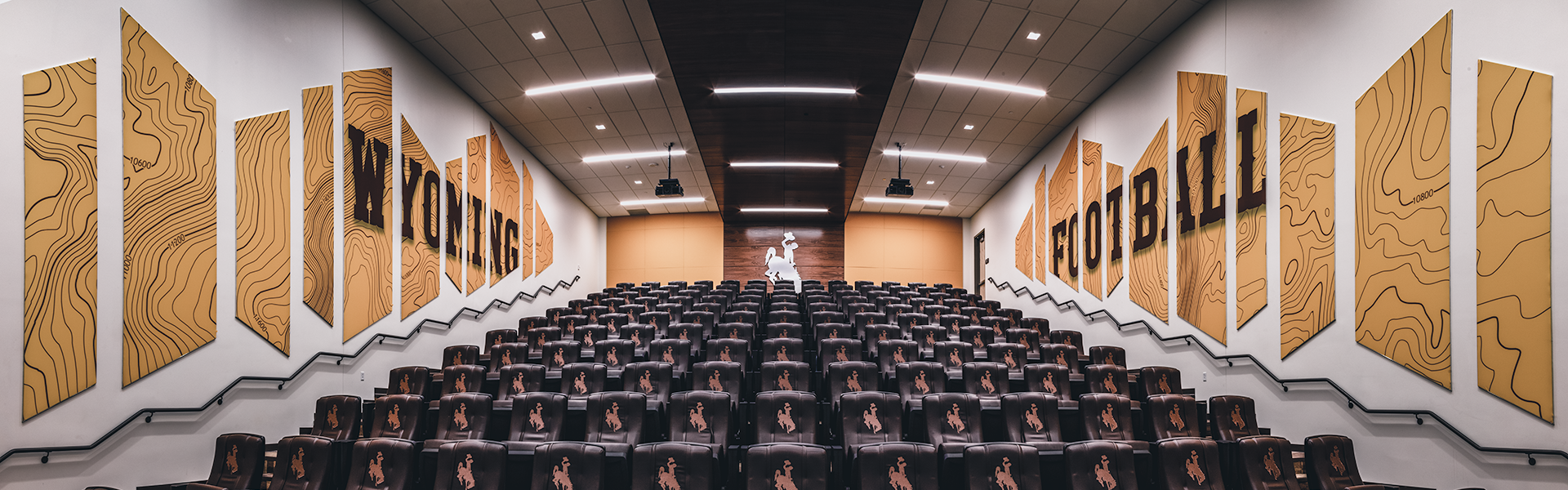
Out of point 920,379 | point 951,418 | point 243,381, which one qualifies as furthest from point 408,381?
point 951,418

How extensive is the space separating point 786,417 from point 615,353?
2.06m

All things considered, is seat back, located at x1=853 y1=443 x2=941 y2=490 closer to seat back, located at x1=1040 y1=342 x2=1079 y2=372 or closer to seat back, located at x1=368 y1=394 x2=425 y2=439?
seat back, located at x1=368 y1=394 x2=425 y2=439

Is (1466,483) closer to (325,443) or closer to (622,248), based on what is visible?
(325,443)

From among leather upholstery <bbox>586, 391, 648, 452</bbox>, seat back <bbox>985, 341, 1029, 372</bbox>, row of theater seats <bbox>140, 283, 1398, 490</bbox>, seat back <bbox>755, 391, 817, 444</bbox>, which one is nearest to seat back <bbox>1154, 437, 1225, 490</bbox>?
row of theater seats <bbox>140, 283, 1398, 490</bbox>

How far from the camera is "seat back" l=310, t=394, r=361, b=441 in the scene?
157 inches

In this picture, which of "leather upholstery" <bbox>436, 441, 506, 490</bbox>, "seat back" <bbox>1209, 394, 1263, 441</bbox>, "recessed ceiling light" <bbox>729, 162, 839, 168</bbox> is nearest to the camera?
"leather upholstery" <bbox>436, 441, 506, 490</bbox>

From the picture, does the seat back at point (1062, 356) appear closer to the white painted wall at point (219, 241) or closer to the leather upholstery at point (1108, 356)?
the leather upholstery at point (1108, 356)

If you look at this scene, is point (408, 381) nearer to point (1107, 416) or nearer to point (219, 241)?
point (219, 241)

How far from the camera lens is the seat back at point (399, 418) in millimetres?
3844

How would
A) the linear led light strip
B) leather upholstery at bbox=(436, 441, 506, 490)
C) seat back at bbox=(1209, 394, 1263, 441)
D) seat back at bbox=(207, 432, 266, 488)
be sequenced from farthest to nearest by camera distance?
the linear led light strip
seat back at bbox=(1209, 394, 1263, 441)
seat back at bbox=(207, 432, 266, 488)
leather upholstery at bbox=(436, 441, 506, 490)

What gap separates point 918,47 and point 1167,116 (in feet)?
7.40

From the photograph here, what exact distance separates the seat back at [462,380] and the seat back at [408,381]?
227mm

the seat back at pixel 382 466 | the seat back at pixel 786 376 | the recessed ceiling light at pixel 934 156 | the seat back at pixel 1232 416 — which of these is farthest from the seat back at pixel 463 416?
the recessed ceiling light at pixel 934 156

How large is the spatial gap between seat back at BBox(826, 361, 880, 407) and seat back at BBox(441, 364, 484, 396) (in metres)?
2.35
